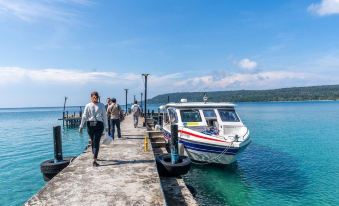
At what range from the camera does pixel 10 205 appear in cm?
1204

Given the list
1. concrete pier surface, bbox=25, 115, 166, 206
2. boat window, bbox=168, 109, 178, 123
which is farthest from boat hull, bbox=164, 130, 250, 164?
concrete pier surface, bbox=25, 115, 166, 206

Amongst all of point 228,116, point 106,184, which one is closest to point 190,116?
point 228,116

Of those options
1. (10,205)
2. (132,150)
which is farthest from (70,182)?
(10,205)

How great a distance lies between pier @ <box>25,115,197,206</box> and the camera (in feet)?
19.6

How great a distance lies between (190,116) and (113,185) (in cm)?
1069

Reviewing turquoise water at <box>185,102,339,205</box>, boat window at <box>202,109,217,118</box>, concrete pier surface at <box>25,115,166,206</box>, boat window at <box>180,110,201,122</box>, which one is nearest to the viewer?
concrete pier surface at <box>25,115,166,206</box>

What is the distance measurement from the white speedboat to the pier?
4.73 metres

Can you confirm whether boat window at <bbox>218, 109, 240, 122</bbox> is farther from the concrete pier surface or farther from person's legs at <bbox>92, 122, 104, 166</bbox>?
person's legs at <bbox>92, 122, 104, 166</bbox>

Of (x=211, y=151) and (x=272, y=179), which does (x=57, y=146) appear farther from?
(x=272, y=179)

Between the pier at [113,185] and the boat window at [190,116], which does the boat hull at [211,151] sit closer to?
the boat window at [190,116]

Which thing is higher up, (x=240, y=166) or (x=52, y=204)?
(x=52, y=204)

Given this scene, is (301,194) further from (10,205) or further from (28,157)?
(28,157)

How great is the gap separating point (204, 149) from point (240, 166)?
10.8ft

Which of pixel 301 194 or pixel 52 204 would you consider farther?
pixel 301 194
